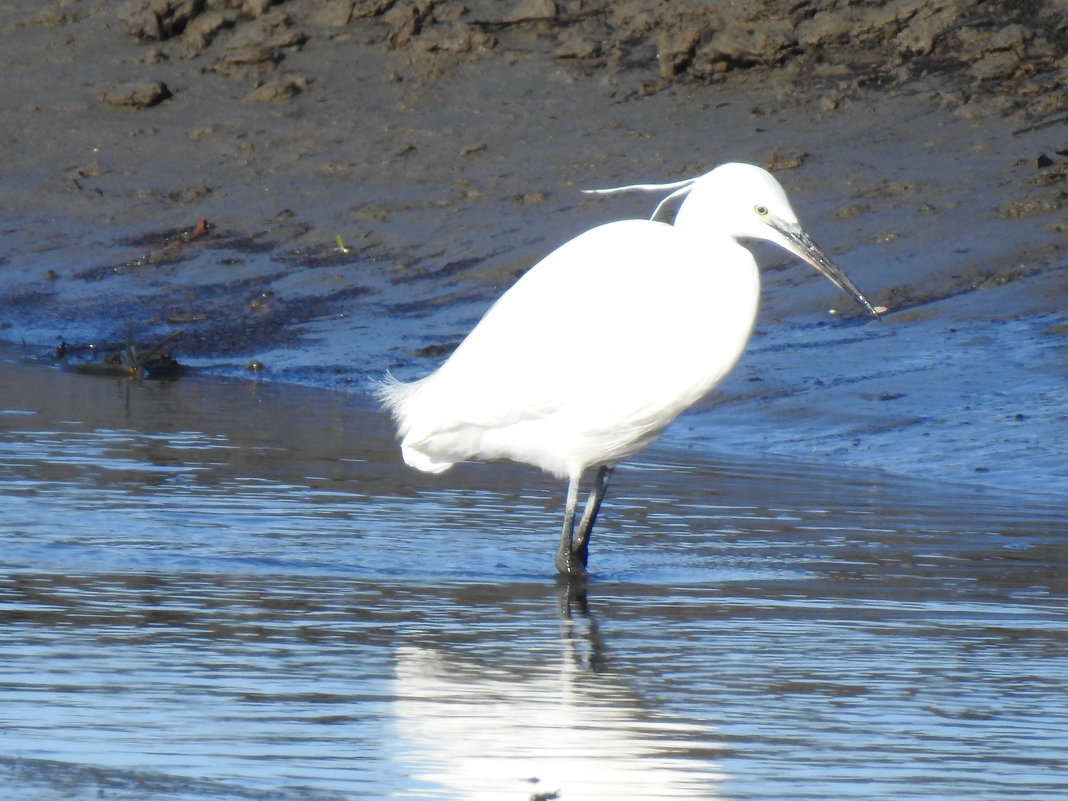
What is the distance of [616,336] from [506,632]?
1.30 meters

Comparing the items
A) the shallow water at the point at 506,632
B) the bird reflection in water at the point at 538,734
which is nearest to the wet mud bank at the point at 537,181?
the shallow water at the point at 506,632

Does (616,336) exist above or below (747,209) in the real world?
below

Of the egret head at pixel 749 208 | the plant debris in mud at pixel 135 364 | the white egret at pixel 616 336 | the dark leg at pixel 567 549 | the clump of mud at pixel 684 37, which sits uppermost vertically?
the clump of mud at pixel 684 37

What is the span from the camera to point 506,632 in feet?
17.2

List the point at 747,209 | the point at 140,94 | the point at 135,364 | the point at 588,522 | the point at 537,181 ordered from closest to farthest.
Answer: the point at 747,209 → the point at 588,522 → the point at 135,364 → the point at 537,181 → the point at 140,94

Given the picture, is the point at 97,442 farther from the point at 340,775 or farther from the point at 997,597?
the point at 340,775

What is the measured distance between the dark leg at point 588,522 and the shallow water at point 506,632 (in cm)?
7

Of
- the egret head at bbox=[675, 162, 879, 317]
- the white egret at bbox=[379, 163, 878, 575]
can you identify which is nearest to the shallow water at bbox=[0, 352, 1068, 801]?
the white egret at bbox=[379, 163, 878, 575]

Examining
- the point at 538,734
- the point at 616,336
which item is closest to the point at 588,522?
the point at 616,336

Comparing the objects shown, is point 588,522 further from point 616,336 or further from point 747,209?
point 747,209

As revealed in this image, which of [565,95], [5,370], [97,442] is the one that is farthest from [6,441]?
[565,95]

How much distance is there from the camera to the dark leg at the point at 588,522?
6359 millimetres

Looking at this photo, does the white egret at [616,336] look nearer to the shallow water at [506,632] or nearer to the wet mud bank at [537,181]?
the shallow water at [506,632]

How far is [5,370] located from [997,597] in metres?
7.57
